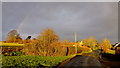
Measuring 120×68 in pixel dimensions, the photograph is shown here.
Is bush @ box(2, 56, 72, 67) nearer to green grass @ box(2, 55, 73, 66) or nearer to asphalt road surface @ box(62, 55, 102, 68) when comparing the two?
green grass @ box(2, 55, 73, 66)

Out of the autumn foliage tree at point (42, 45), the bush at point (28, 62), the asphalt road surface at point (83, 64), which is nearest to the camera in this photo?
the bush at point (28, 62)

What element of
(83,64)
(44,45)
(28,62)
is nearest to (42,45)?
(44,45)

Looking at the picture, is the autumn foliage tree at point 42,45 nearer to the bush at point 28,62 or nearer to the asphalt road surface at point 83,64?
the bush at point 28,62

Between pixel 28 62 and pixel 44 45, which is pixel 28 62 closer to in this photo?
pixel 28 62

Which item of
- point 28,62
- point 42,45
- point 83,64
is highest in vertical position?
point 42,45

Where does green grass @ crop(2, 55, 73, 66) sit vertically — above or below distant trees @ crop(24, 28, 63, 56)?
below

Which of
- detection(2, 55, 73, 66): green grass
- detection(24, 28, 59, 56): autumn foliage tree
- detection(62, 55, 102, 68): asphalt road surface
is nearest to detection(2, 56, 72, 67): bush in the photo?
detection(2, 55, 73, 66): green grass

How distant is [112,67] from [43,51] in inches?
649

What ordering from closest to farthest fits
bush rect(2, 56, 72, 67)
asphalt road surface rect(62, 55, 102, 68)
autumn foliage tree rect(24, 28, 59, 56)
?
bush rect(2, 56, 72, 67)
asphalt road surface rect(62, 55, 102, 68)
autumn foliage tree rect(24, 28, 59, 56)

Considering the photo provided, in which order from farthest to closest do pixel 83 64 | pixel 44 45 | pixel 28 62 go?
pixel 44 45
pixel 83 64
pixel 28 62

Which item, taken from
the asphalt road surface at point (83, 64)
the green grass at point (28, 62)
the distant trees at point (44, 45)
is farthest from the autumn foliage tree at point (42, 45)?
the asphalt road surface at point (83, 64)

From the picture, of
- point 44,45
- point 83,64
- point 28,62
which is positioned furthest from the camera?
point 44,45

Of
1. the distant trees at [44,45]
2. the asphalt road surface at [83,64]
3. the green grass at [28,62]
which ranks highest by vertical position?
the distant trees at [44,45]

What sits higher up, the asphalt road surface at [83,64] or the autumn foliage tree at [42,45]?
the autumn foliage tree at [42,45]
